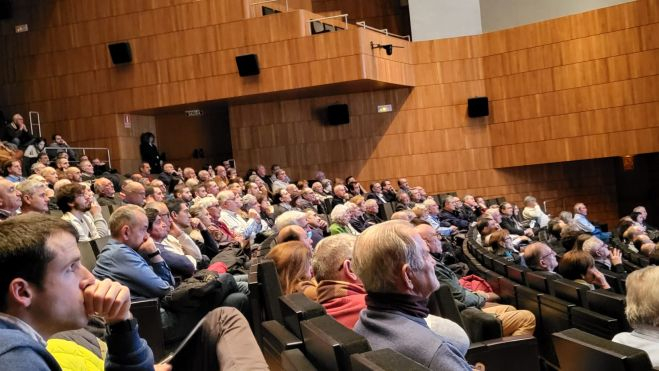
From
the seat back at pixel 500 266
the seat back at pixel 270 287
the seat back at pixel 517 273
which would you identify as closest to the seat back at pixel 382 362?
the seat back at pixel 270 287

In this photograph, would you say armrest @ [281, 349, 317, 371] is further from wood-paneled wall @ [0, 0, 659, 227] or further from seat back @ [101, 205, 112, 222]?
wood-paneled wall @ [0, 0, 659, 227]

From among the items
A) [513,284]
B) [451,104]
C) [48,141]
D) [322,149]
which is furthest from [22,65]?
[513,284]

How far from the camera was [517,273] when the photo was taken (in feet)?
11.5

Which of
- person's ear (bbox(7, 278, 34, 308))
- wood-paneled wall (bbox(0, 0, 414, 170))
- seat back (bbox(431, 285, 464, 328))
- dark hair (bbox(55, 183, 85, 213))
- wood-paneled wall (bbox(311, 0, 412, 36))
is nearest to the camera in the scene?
person's ear (bbox(7, 278, 34, 308))

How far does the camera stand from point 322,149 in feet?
35.9

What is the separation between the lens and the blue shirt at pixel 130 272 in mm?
2619

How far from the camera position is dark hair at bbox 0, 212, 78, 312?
39.1 inches

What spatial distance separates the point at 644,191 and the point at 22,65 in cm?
944

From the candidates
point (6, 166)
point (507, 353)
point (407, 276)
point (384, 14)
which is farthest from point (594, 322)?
point (384, 14)

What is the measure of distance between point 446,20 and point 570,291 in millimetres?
8693

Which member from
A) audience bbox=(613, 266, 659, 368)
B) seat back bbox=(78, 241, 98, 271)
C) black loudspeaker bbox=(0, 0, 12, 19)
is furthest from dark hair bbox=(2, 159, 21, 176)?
black loudspeaker bbox=(0, 0, 12, 19)

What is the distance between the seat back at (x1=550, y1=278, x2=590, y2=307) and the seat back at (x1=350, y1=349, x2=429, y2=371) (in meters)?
1.74

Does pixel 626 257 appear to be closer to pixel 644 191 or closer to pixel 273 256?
pixel 273 256

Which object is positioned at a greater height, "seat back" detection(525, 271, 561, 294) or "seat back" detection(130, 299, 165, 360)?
"seat back" detection(130, 299, 165, 360)
